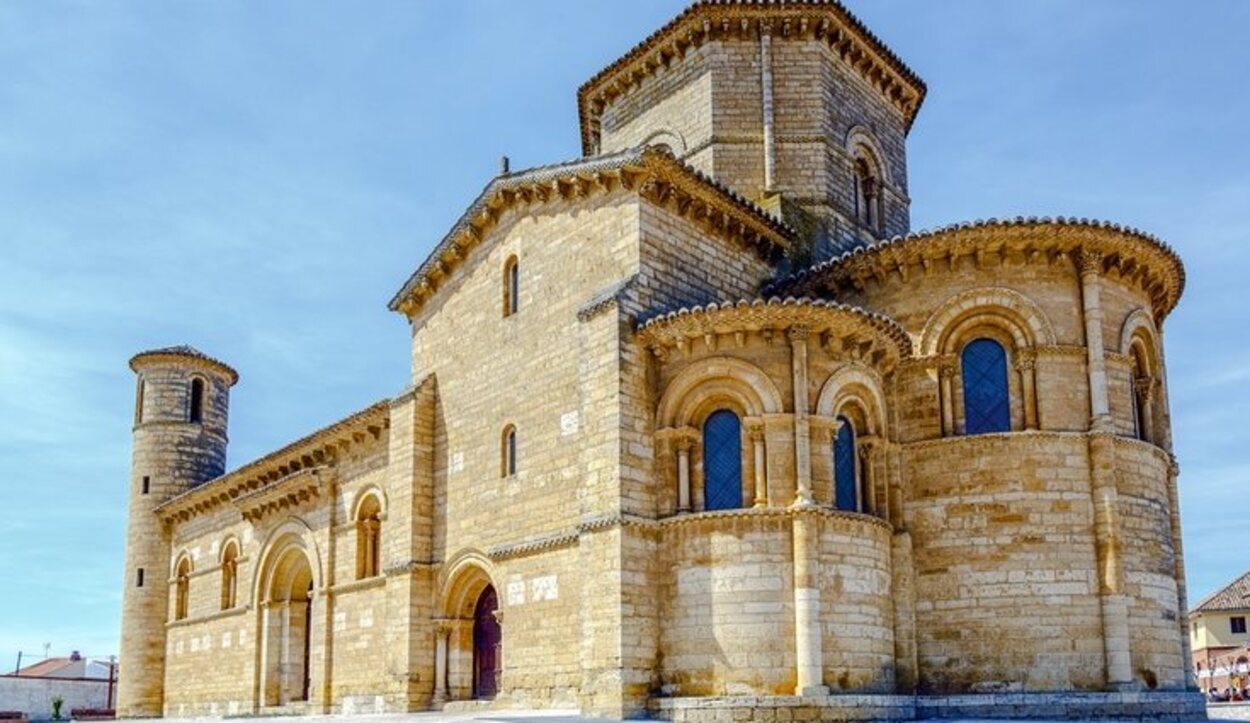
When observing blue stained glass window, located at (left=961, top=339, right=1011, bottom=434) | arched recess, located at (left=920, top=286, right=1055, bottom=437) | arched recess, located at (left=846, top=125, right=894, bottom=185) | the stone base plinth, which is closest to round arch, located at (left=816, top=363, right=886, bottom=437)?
arched recess, located at (left=920, top=286, right=1055, bottom=437)

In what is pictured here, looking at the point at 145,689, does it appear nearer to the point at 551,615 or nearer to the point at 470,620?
the point at 470,620

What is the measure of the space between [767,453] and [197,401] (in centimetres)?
2328

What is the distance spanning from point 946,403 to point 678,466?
4.27m

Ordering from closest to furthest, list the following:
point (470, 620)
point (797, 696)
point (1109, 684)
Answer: point (797, 696) < point (1109, 684) < point (470, 620)

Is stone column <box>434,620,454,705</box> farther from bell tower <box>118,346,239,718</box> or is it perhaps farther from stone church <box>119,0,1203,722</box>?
bell tower <box>118,346,239,718</box>

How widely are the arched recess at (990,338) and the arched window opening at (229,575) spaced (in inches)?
719

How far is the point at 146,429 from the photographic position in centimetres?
3412

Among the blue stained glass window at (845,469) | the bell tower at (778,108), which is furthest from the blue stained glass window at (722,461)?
the bell tower at (778,108)

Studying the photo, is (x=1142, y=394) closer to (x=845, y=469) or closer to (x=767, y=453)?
(x=845, y=469)

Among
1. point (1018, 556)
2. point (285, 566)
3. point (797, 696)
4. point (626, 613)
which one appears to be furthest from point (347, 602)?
point (1018, 556)

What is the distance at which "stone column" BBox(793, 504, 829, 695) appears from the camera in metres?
15.5

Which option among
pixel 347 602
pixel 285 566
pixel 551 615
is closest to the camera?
pixel 551 615

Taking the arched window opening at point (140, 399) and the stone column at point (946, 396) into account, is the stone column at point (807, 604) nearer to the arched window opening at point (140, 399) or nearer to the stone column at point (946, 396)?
the stone column at point (946, 396)

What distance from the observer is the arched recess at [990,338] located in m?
17.8
